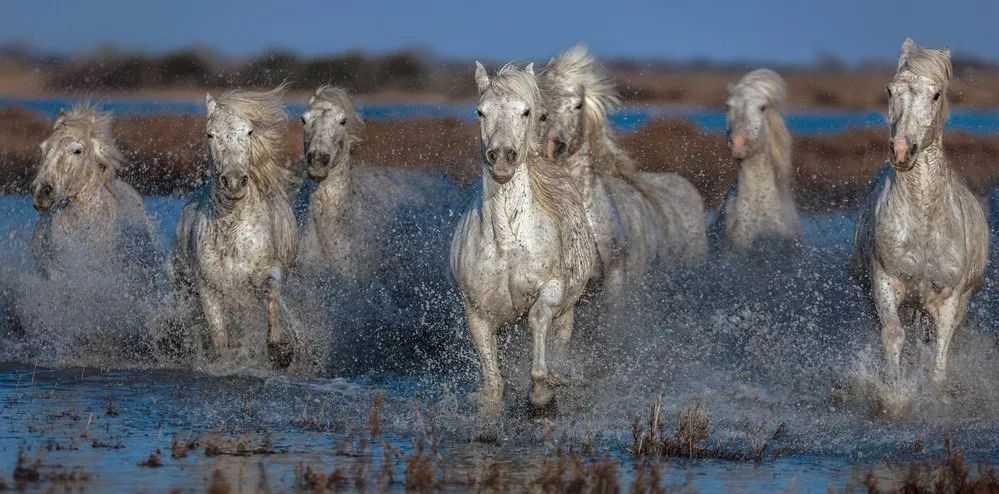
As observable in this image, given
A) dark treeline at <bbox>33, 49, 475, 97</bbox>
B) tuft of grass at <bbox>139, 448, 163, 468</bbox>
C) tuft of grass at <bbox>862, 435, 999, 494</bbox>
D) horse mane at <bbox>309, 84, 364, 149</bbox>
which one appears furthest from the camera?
dark treeline at <bbox>33, 49, 475, 97</bbox>

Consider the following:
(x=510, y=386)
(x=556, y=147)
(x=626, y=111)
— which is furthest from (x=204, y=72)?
(x=510, y=386)

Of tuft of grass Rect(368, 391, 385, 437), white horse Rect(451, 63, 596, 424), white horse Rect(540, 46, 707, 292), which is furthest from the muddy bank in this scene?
white horse Rect(451, 63, 596, 424)

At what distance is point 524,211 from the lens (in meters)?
8.62

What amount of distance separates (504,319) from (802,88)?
11204 millimetres

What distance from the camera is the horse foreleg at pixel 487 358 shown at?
859cm

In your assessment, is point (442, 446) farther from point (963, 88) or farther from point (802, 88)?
point (963, 88)

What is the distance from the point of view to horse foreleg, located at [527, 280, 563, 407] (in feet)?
27.7

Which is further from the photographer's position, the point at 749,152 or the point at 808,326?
the point at 749,152

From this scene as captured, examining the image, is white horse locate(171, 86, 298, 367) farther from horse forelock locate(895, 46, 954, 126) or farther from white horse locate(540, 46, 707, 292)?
horse forelock locate(895, 46, 954, 126)

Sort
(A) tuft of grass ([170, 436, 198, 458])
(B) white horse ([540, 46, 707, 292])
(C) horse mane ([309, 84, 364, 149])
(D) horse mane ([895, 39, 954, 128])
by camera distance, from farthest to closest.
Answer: (C) horse mane ([309, 84, 364, 149])
(B) white horse ([540, 46, 707, 292])
(D) horse mane ([895, 39, 954, 128])
(A) tuft of grass ([170, 436, 198, 458])

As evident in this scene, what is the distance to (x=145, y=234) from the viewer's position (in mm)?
12180

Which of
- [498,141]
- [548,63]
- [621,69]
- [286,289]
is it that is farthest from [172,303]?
[621,69]

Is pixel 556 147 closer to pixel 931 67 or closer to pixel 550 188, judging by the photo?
pixel 550 188

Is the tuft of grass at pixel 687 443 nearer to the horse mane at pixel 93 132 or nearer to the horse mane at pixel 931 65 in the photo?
the horse mane at pixel 931 65
